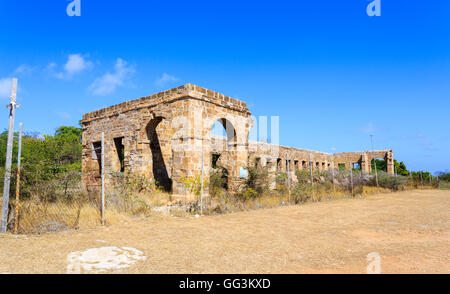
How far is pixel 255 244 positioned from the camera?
4.59 meters

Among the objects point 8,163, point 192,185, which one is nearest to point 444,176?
point 192,185

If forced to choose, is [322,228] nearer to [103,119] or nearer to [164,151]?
[164,151]

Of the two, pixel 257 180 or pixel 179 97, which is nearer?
pixel 179 97

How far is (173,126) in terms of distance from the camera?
947 centimetres

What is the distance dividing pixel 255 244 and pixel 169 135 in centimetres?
595

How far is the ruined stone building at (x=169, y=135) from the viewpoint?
30.1ft

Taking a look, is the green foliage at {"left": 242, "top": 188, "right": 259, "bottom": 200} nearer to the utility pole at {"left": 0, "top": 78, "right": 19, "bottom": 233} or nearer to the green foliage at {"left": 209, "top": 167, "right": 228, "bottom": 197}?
the green foliage at {"left": 209, "top": 167, "right": 228, "bottom": 197}

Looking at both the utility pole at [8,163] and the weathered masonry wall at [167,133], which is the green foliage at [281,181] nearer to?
the weathered masonry wall at [167,133]

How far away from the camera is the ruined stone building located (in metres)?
9.18

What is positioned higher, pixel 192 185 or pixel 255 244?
pixel 192 185

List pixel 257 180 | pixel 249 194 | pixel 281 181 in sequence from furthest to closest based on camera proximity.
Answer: pixel 281 181 → pixel 257 180 → pixel 249 194

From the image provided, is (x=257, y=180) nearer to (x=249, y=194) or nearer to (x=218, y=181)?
(x=249, y=194)

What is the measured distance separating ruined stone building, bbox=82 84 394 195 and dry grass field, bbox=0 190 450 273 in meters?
2.50

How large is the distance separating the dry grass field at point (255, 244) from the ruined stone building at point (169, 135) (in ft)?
8.20
